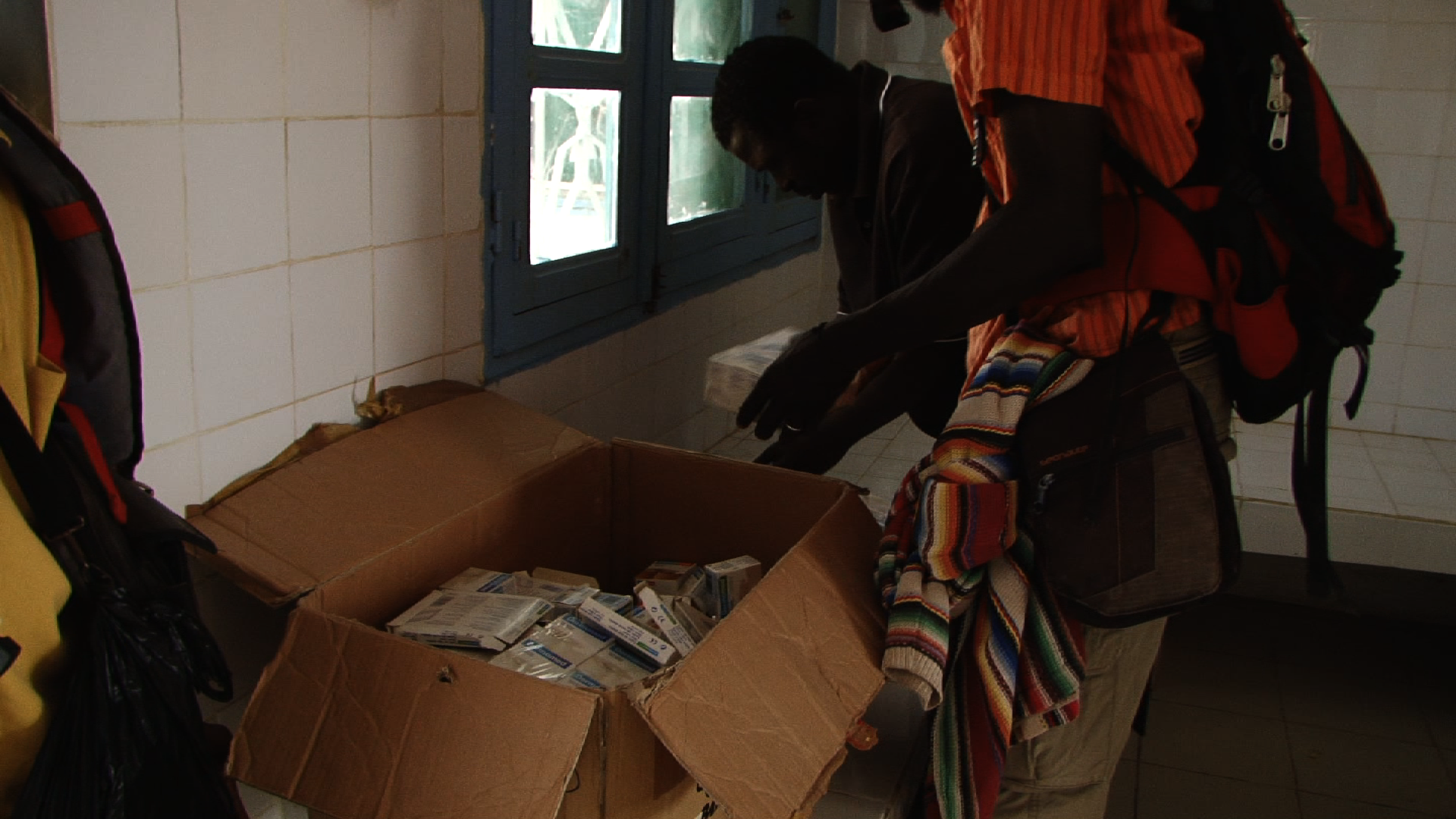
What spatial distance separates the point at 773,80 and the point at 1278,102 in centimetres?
80

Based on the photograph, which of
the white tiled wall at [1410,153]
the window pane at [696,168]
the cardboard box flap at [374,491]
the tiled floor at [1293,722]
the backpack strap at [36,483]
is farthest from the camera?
the white tiled wall at [1410,153]

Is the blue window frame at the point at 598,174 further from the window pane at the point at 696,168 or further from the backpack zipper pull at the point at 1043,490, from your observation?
the backpack zipper pull at the point at 1043,490

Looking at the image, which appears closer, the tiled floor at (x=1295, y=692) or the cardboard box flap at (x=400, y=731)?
the cardboard box flap at (x=400, y=731)

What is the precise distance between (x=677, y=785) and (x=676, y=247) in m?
1.41

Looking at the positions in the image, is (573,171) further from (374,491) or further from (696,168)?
(374,491)

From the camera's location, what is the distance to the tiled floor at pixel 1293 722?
2406 millimetres

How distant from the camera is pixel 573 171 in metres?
2.04

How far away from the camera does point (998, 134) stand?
1210 millimetres

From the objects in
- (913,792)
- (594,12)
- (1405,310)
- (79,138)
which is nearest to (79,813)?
(79,138)

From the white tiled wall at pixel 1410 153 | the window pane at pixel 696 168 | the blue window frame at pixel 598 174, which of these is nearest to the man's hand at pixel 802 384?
the blue window frame at pixel 598 174

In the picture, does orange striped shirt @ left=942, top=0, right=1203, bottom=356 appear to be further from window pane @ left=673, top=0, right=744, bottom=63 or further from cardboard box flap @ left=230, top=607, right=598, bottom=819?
window pane @ left=673, top=0, right=744, bottom=63

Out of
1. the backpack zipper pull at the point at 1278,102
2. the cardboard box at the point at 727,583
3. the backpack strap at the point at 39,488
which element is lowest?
the cardboard box at the point at 727,583

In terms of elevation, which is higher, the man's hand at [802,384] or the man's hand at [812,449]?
the man's hand at [802,384]

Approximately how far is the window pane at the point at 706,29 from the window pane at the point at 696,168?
0.31 feet
